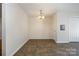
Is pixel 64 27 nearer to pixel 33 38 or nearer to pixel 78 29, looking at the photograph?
pixel 78 29

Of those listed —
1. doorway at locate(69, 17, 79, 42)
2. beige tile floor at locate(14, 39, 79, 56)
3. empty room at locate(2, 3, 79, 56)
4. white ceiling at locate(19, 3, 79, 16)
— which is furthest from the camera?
doorway at locate(69, 17, 79, 42)

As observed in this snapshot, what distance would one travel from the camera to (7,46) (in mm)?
3547

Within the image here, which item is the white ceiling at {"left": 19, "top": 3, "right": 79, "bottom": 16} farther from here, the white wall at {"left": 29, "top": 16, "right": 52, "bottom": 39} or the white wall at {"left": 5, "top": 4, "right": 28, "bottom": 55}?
the white wall at {"left": 29, "top": 16, "right": 52, "bottom": 39}

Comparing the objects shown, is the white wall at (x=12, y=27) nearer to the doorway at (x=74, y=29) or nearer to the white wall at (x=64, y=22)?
the white wall at (x=64, y=22)

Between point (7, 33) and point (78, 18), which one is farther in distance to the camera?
point (78, 18)

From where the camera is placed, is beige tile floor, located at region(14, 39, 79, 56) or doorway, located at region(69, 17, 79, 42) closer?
beige tile floor, located at region(14, 39, 79, 56)

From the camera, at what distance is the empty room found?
384 cm

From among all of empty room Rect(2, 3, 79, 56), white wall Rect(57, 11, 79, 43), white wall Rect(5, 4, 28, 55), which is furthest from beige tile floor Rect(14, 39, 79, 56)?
white wall Rect(57, 11, 79, 43)

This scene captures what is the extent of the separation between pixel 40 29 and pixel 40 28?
0.08m

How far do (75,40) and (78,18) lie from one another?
134 cm

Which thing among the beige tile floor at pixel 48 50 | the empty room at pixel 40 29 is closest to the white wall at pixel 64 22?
the empty room at pixel 40 29

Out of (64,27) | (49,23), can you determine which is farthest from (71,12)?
(49,23)

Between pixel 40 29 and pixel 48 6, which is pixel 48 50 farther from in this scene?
pixel 40 29

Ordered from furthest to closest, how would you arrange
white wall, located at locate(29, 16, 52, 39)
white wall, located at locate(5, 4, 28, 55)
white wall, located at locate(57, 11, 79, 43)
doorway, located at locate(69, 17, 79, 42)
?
1. white wall, located at locate(29, 16, 52, 39)
2. doorway, located at locate(69, 17, 79, 42)
3. white wall, located at locate(57, 11, 79, 43)
4. white wall, located at locate(5, 4, 28, 55)
